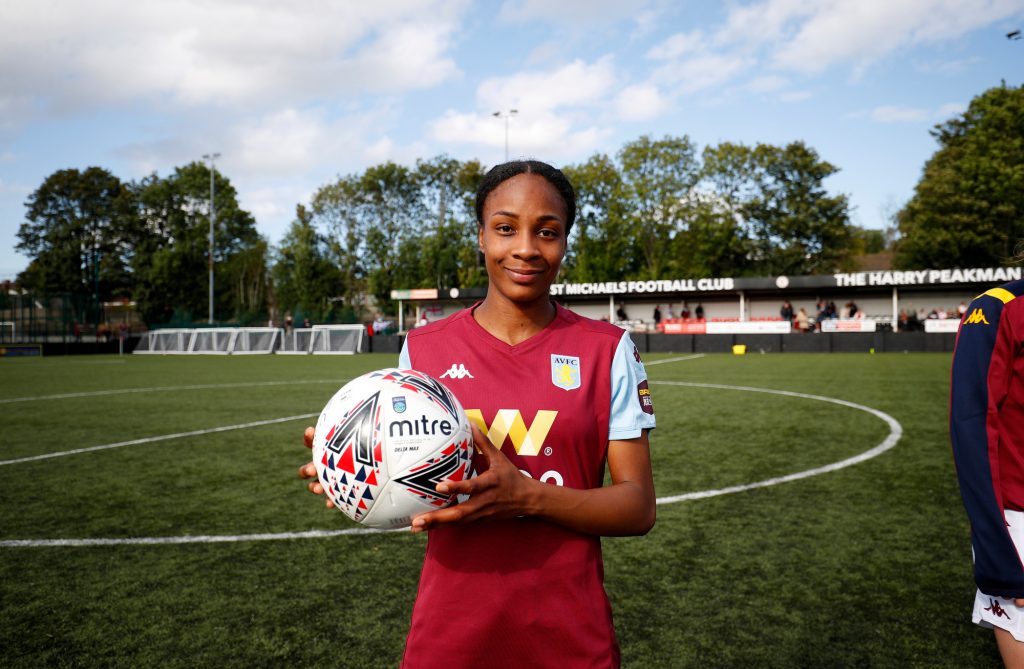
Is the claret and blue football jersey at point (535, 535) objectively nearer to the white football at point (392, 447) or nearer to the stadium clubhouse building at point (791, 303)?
the white football at point (392, 447)

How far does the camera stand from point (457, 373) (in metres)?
1.95

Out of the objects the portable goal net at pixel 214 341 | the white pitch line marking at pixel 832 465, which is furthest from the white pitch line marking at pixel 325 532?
the portable goal net at pixel 214 341

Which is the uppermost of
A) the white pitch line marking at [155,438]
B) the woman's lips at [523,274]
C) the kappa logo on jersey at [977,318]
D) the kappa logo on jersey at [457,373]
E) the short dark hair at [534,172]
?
the short dark hair at [534,172]

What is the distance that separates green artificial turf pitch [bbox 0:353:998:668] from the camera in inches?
135

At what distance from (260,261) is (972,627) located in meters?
72.1

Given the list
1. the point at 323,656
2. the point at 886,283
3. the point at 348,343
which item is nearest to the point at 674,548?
the point at 323,656

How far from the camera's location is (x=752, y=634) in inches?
140

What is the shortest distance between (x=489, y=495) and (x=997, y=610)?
1.58 metres

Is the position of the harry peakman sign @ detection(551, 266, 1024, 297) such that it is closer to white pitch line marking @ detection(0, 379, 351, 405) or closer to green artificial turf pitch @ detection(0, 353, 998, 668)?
white pitch line marking @ detection(0, 379, 351, 405)

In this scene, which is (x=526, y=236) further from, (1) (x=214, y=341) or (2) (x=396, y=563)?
(1) (x=214, y=341)

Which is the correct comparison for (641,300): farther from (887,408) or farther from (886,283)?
(887,408)

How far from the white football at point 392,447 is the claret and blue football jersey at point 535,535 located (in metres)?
0.16

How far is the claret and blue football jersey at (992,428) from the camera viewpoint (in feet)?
6.22

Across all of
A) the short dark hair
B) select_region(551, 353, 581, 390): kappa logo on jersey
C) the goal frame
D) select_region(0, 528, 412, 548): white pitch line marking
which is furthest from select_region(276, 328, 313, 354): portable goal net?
select_region(551, 353, 581, 390): kappa logo on jersey
